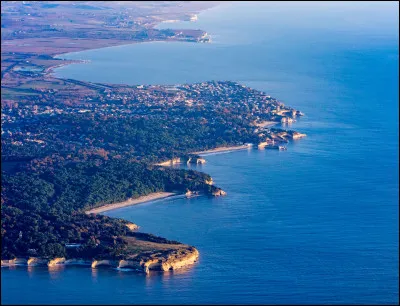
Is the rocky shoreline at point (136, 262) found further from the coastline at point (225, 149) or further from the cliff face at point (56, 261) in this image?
the coastline at point (225, 149)

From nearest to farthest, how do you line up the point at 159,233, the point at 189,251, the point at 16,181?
1. the point at 189,251
2. the point at 159,233
3. the point at 16,181

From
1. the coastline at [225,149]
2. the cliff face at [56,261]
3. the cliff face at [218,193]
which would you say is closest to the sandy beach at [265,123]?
the coastline at [225,149]

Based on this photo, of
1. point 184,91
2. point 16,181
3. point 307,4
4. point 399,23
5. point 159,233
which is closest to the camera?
point 159,233

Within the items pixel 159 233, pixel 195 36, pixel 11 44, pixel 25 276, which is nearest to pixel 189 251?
pixel 159 233

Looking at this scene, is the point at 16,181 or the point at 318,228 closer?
the point at 318,228

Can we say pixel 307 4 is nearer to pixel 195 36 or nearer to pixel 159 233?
pixel 195 36

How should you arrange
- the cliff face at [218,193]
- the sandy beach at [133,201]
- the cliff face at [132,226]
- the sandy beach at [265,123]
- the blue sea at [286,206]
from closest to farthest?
the blue sea at [286,206] < the cliff face at [132,226] < the sandy beach at [133,201] < the cliff face at [218,193] < the sandy beach at [265,123]
